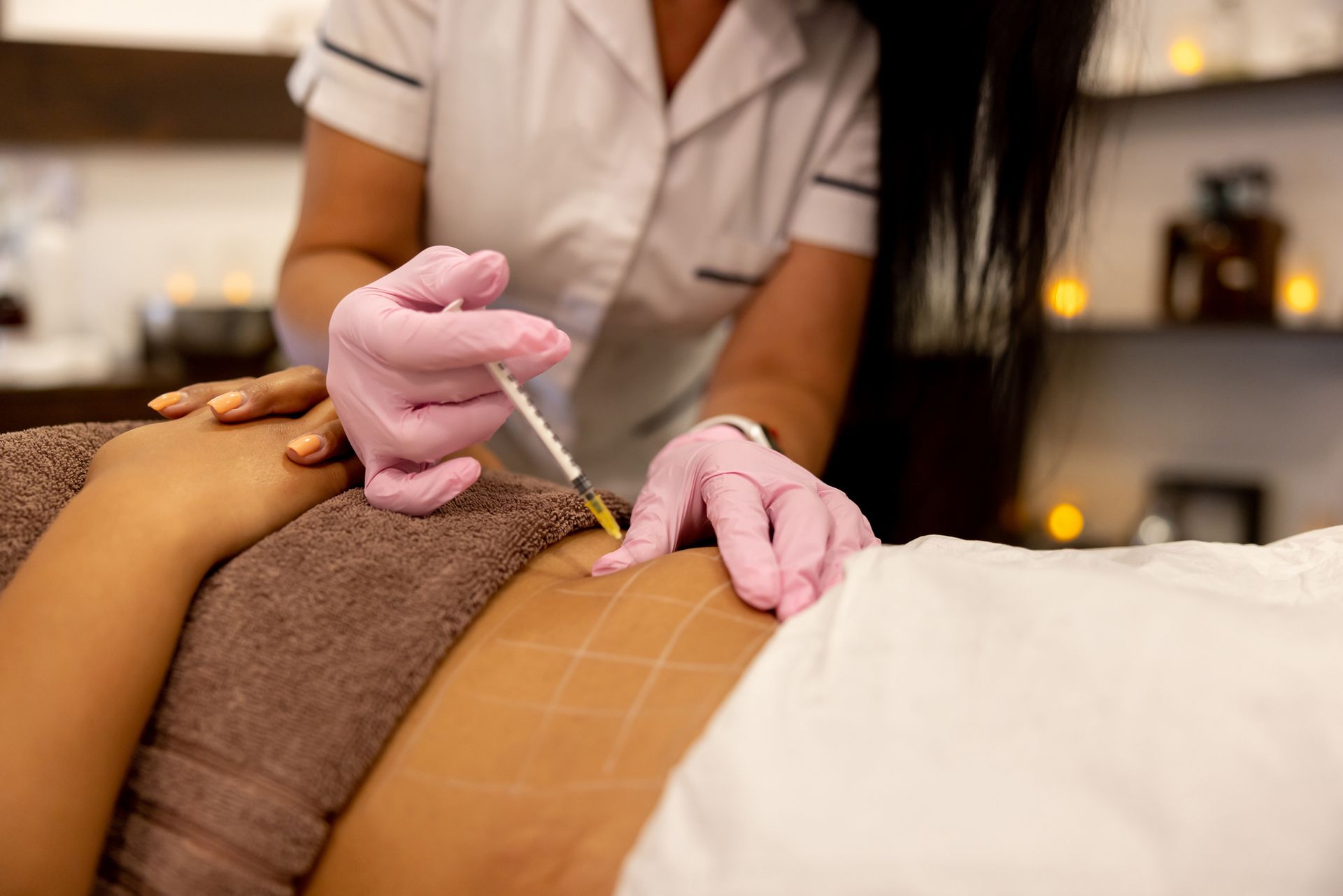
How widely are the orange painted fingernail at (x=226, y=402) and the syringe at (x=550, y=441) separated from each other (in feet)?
0.62

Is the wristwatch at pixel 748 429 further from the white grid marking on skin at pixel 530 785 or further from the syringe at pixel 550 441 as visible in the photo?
the white grid marking on skin at pixel 530 785

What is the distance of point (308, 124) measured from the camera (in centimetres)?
123

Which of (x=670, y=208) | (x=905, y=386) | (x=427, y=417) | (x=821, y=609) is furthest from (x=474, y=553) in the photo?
(x=905, y=386)

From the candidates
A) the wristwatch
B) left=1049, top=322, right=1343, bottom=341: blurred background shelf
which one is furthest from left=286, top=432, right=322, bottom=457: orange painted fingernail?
left=1049, top=322, right=1343, bottom=341: blurred background shelf

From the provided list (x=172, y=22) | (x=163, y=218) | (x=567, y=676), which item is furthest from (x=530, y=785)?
(x=172, y=22)

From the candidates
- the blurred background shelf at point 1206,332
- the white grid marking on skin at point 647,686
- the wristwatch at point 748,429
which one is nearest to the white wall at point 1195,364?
the blurred background shelf at point 1206,332

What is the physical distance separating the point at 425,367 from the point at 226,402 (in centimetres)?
18

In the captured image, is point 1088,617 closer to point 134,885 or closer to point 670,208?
point 134,885

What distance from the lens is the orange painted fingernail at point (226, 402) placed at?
729mm

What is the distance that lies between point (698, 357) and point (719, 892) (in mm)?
1213

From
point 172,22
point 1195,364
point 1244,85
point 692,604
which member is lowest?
point 1195,364

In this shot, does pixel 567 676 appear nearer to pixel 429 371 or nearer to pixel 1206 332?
pixel 429 371

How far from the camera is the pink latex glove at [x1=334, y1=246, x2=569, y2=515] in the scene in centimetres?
63

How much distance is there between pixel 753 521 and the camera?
0.70 meters
